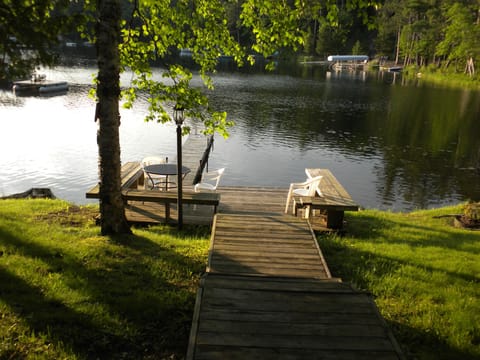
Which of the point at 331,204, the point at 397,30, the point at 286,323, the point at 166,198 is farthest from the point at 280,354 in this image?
the point at 397,30

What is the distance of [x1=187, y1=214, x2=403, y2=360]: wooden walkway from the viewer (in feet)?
11.8

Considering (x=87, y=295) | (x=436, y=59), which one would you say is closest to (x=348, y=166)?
(x=87, y=295)

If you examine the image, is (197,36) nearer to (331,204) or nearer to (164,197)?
(164,197)

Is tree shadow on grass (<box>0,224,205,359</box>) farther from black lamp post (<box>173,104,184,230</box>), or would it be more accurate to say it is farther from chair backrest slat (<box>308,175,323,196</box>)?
chair backrest slat (<box>308,175,323,196</box>)

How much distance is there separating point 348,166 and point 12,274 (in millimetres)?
18654

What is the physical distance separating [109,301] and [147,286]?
2.06ft

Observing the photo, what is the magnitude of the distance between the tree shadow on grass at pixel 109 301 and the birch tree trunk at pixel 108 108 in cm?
82

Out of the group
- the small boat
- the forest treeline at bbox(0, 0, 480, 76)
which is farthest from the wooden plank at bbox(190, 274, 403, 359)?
the small boat

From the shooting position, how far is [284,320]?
4070mm

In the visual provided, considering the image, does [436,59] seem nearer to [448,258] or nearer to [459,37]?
[459,37]

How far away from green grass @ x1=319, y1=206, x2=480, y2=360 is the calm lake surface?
6.88m

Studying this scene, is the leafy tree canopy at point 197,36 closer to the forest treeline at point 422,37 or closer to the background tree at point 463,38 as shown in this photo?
the forest treeline at point 422,37

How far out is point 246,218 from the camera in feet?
27.6

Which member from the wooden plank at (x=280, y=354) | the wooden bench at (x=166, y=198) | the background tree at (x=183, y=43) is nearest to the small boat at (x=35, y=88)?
the wooden bench at (x=166, y=198)
